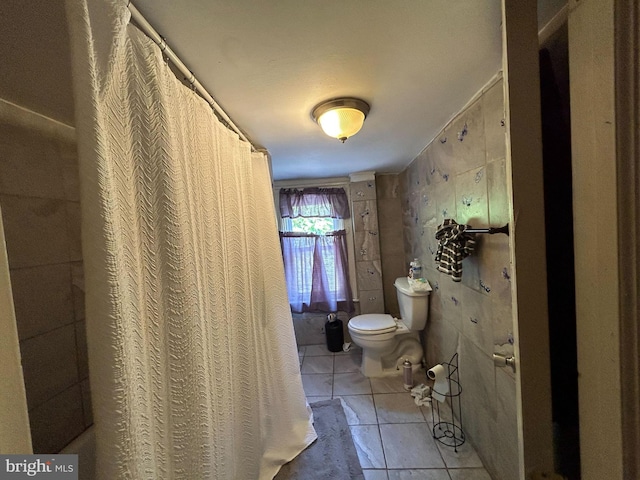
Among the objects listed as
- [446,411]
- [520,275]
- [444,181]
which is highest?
[444,181]

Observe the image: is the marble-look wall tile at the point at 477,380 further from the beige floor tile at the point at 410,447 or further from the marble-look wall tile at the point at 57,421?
the marble-look wall tile at the point at 57,421

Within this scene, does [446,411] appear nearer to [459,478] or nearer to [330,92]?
[459,478]

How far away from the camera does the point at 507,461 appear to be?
3.73 feet

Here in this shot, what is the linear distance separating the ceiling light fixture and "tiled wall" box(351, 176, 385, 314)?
1.66m

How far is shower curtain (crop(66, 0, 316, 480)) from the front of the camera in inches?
18.1

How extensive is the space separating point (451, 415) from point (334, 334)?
131 centimetres

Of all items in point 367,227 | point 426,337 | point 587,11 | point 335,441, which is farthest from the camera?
point 367,227

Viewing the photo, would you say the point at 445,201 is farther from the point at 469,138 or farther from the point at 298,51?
the point at 298,51

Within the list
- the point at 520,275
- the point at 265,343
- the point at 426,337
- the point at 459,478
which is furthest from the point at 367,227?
the point at 520,275

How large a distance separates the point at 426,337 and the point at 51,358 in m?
2.35

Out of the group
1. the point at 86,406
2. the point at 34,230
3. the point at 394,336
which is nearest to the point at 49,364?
the point at 86,406

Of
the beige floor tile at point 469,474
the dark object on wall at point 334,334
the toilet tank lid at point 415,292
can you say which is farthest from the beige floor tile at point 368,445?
the dark object on wall at point 334,334

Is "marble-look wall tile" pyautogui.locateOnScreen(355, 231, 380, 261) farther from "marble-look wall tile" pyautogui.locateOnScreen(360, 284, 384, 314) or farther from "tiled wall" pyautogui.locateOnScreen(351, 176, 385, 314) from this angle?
"marble-look wall tile" pyautogui.locateOnScreen(360, 284, 384, 314)

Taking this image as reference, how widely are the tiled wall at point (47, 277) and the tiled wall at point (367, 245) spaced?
2.42 m
